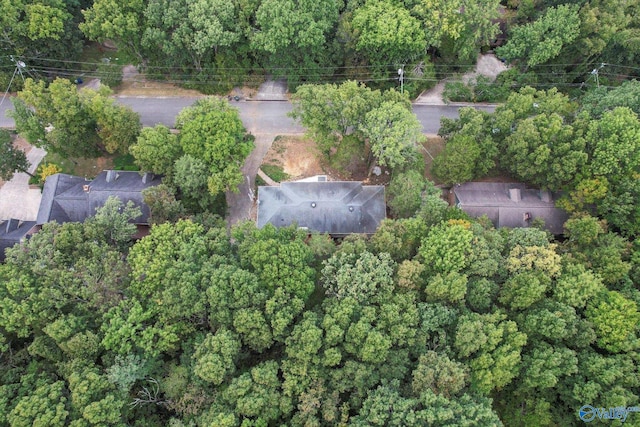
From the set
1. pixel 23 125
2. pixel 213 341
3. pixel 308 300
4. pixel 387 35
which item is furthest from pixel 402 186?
pixel 23 125

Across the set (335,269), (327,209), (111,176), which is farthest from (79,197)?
(335,269)

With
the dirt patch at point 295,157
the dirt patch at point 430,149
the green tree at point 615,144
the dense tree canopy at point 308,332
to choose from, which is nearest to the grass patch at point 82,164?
the dense tree canopy at point 308,332

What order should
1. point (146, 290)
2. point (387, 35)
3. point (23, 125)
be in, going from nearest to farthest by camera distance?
point (146, 290) < point (23, 125) < point (387, 35)

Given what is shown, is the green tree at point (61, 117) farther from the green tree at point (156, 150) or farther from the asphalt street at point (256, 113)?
the asphalt street at point (256, 113)

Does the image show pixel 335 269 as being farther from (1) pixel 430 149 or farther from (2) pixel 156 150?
(1) pixel 430 149

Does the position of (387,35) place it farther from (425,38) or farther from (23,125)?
(23,125)

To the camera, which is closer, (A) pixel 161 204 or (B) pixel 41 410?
(B) pixel 41 410

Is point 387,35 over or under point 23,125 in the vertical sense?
over
